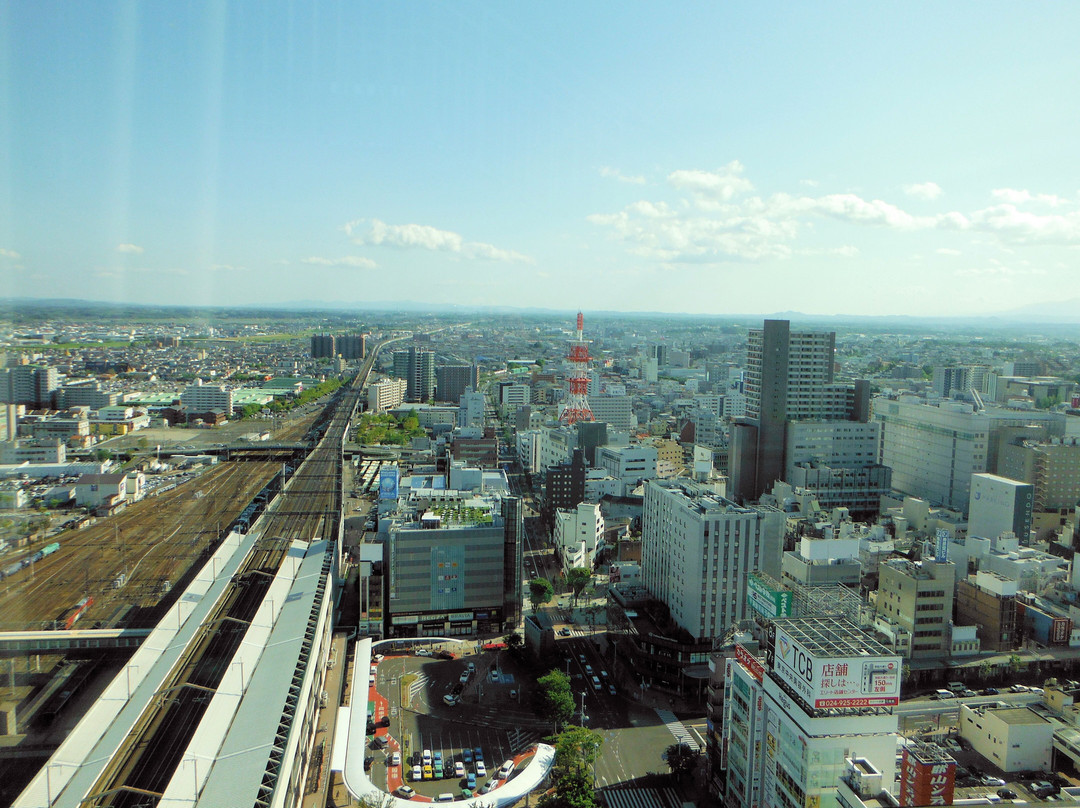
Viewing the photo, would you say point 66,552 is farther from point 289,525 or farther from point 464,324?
point 464,324

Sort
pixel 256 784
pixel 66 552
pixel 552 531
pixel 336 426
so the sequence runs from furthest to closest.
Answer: pixel 336 426
pixel 552 531
pixel 66 552
pixel 256 784

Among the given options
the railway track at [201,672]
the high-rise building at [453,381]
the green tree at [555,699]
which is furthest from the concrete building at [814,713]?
the high-rise building at [453,381]

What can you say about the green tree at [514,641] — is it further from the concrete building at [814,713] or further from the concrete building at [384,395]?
the concrete building at [384,395]

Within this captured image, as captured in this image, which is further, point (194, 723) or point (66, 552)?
point (66, 552)

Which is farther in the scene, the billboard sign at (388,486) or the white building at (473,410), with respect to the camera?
the white building at (473,410)

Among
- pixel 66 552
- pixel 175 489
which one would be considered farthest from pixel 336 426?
pixel 66 552

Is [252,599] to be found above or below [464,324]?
below

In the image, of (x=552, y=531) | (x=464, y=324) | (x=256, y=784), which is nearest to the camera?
(x=256, y=784)
